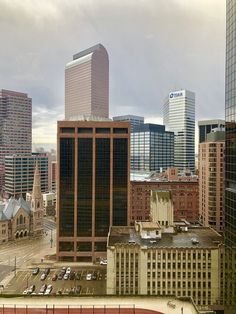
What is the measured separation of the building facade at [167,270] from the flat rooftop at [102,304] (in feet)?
130

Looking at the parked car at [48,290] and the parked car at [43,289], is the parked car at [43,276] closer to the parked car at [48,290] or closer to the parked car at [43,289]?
the parked car at [43,289]

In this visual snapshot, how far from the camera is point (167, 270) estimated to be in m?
86.6

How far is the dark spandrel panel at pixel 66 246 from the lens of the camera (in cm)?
13200

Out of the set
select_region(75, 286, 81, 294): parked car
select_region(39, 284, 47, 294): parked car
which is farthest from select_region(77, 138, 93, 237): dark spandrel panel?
select_region(39, 284, 47, 294): parked car

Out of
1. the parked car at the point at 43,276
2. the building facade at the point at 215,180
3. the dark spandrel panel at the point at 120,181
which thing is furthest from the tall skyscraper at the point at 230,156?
the building facade at the point at 215,180

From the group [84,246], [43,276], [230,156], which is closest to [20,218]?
[84,246]

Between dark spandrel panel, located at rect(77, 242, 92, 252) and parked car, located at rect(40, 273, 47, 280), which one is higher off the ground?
dark spandrel panel, located at rect(77, 242, 92, 252)

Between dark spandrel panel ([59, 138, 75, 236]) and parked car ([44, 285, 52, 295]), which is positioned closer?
parked car ([44, 285, 52, 295])

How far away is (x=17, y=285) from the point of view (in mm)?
105500

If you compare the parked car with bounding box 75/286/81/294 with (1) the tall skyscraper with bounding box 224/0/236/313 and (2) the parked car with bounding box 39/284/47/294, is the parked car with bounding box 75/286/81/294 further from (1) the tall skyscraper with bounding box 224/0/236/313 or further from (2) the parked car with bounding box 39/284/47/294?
(1) the tall skyscraper with bounding box 224/0/236/313

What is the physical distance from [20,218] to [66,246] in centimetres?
4331

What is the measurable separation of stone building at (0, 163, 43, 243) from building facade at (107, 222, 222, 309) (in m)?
85.1

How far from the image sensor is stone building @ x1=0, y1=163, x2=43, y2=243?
16107cm

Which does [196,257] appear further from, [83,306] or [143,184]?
[143,184]
